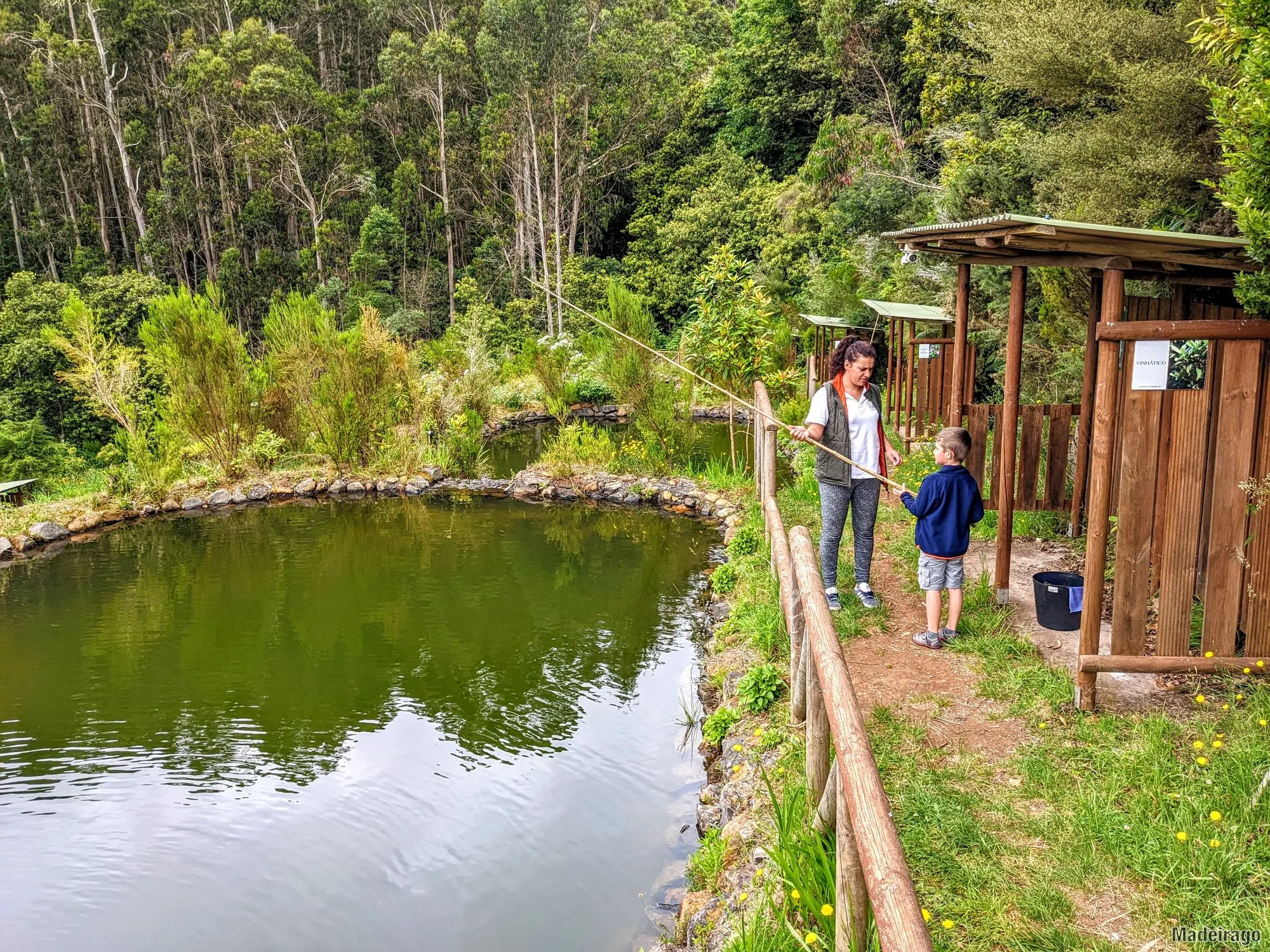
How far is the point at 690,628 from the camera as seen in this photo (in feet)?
22.8

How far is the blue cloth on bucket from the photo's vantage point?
4215 mm

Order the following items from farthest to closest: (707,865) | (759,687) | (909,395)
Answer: (909,395), (759,687), (707,865)

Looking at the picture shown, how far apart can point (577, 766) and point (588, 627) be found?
2158mm

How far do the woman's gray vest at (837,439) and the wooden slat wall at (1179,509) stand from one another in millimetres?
1481

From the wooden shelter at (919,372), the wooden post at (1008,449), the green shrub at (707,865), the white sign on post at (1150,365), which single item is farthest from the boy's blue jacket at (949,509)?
the wooden shelter at (919,372)

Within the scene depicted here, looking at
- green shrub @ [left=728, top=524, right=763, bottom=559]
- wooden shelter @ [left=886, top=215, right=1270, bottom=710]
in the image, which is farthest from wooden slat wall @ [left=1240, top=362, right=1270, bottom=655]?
green shrub @ [left=728, top=524, right=763, bottom=559]

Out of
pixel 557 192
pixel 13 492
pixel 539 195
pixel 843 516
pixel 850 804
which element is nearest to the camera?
pixel 850 804

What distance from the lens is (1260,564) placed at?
3344 mm

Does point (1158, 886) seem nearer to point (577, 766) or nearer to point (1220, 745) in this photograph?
point (1220, 745)

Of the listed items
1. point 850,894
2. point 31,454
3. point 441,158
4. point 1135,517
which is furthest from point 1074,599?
point 441,158

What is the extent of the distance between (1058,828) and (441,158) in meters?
29.7

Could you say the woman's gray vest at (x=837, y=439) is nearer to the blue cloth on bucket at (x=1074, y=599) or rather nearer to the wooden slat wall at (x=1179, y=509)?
the blue cloth on bucket at (x=1074, y=599)

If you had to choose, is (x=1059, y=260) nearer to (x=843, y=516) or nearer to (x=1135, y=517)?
(x=1135, y=517)

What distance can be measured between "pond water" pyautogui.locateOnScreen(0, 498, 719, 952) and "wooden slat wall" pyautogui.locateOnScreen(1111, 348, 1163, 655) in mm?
2282
